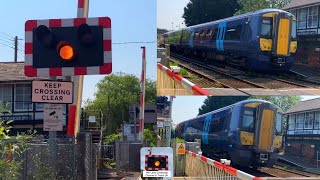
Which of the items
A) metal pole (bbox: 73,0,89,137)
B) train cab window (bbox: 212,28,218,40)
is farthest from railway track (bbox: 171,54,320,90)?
metal pole (bbox: 73,0,89,137)

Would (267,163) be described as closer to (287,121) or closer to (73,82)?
(287,121)

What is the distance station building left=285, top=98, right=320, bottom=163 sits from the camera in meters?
5.13

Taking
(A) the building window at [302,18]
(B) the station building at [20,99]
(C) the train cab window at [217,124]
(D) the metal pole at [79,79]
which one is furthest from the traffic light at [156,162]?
(B) the station building at [20,99]

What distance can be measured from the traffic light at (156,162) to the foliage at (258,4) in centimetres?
182

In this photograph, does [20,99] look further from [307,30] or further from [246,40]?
[307,30]

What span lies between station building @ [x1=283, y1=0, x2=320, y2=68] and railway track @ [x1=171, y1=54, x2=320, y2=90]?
184mm

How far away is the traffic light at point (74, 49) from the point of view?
18.8 feet

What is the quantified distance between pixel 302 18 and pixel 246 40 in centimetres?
58

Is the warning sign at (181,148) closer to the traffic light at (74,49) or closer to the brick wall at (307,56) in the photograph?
the traffic light at (74,49)

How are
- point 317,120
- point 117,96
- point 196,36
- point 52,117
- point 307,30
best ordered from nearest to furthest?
1. point 317,120
2. point 307,30
3. point 52,117
4. point 196,36
5. point 117,96

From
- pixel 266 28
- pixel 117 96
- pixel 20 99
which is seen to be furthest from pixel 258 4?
pixel 117 96

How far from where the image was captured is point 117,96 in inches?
2032

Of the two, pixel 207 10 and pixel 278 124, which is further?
pixel 207 10

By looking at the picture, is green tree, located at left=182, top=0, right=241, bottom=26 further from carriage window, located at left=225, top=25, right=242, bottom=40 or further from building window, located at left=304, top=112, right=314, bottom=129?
building window, located at left=304, top=112, right=314, bottom=129
